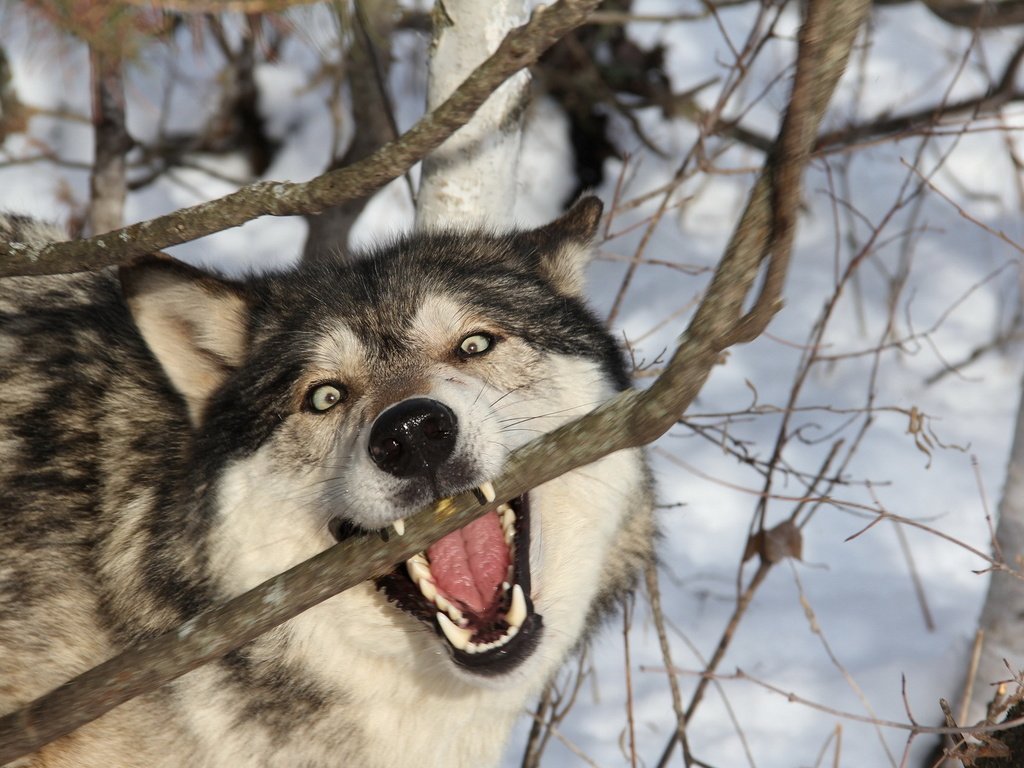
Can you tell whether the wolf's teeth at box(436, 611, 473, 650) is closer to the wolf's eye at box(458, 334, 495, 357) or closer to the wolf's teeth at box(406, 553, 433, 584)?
the wolf's teeth at box(406, 553, 433, 584)

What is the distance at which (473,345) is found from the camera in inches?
100.0

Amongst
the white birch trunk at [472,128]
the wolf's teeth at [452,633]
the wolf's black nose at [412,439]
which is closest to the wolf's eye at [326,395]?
the wolf's black nose at [412,439]

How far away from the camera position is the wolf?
7.72ft

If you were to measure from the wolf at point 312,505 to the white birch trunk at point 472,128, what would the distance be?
1.78 feet

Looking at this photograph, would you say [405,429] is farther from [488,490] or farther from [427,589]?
[427,589]

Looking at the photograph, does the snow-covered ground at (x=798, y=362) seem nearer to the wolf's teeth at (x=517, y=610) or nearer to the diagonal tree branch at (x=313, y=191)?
the wolf's teeth at (x=517, y=610)

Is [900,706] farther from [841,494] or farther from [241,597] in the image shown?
[241,597]

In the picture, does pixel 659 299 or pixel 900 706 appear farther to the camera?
pixel 659 299

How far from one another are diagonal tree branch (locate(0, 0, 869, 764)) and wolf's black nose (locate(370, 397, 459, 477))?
0.12 m

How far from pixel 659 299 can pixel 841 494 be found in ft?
6.43

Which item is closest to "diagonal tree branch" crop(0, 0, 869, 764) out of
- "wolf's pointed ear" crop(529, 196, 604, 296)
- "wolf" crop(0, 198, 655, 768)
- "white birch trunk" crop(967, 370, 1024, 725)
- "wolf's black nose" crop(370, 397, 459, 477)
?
"wolf's black nose" crop(370, 397, 459, 477)

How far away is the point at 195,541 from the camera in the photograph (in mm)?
2467

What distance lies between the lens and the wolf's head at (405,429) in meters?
2.22

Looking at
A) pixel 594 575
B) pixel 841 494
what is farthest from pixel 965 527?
pixel 594 575
